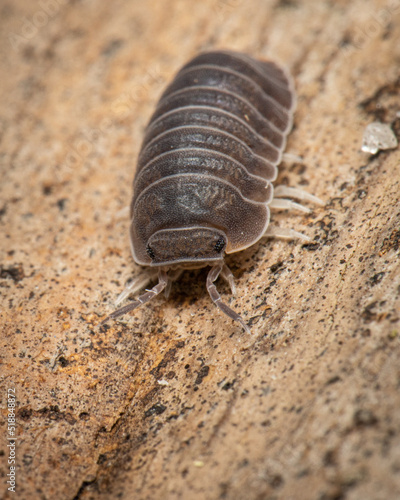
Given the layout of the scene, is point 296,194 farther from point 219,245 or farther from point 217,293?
point 217,293

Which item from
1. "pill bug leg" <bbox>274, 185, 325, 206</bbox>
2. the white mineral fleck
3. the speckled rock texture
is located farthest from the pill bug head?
the white mineral fleck

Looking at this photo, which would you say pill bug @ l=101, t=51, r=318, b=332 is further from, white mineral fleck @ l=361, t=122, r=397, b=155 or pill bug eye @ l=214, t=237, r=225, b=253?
white mineral fleck @ l=361, t=122, r=397, b=155

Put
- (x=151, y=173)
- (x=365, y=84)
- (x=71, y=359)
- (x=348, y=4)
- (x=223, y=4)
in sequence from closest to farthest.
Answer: (x=71, y=359) < (x=151, y=173) < (x=365, y=84) < (x=348, y=4) < (x=223, y=4)

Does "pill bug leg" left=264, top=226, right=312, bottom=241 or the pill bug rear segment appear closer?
the pill bug rear segment

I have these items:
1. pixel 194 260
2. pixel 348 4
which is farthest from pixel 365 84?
pixel 194 260

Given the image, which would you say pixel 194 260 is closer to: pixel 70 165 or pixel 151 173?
pixel 151 173
